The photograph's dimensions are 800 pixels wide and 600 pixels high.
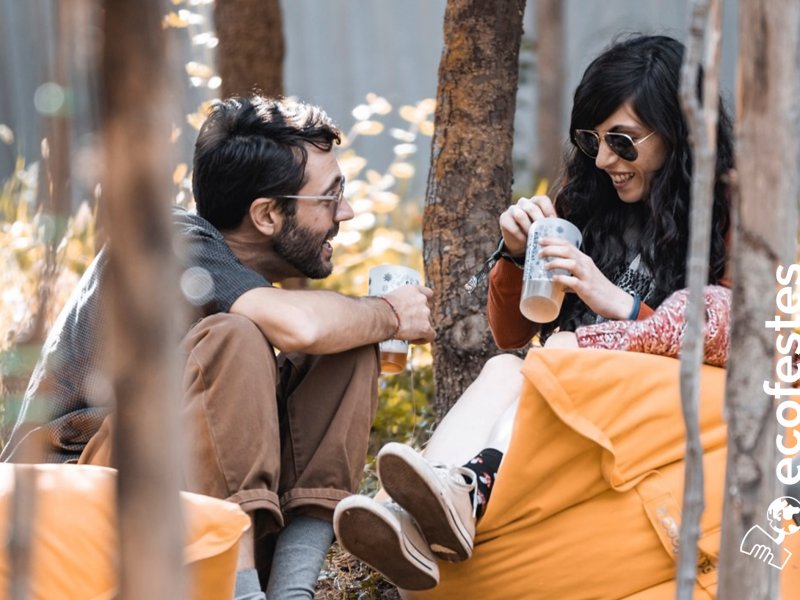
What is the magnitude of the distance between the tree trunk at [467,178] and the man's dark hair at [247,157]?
0.61 metres

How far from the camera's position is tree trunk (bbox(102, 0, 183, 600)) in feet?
3.04

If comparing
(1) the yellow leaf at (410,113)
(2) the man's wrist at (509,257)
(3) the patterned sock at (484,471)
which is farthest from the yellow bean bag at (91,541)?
(1) the yellow leaf at (410,113)

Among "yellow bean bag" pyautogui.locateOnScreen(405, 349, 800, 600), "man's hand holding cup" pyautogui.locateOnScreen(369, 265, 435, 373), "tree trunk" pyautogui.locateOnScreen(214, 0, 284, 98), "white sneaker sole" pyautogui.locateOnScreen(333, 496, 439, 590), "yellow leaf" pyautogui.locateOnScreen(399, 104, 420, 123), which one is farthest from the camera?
"yellow leaf" pyautogui.locateOnScreen(399, 104, 420, 123)

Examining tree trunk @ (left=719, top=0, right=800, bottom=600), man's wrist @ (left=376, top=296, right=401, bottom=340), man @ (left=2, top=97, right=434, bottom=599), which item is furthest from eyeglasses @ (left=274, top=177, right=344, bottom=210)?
tree trunk @ (left=719, top=0, right=800, bottom=600)

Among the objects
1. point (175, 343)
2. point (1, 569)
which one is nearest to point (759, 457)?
point (175, 343)

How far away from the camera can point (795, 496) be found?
230 centimetres

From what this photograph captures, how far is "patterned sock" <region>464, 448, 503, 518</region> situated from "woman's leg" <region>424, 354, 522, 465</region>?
0.04 metres

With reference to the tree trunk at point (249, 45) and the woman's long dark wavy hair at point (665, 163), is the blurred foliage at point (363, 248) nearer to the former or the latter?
the tree trunk at point (249, 45)

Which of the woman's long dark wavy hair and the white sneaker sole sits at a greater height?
the woman's long dark wavy hair

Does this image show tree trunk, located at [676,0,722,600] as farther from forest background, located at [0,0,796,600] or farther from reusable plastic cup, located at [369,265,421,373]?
→ reusable plastic cup, located at [369,265,421,373]

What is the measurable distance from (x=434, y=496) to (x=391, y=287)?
656mm

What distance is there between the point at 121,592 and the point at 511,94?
2.54m

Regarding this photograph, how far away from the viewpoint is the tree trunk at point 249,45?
4348mm

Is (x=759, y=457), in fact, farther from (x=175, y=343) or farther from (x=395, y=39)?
(x=395, y=39)
